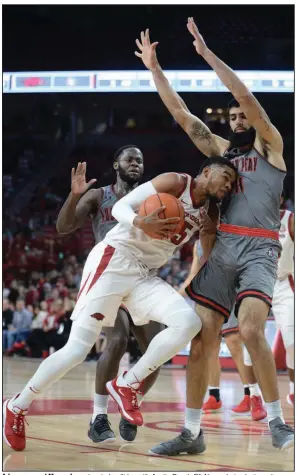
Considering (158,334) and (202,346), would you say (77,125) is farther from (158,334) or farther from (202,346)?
(202,346)

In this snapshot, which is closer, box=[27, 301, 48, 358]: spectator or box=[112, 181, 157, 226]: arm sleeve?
box=[112, 181, 157, 226]: arm sleeve

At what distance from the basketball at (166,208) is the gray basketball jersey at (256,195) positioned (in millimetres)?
397

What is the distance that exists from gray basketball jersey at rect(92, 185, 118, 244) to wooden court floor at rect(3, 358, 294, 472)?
1541mm

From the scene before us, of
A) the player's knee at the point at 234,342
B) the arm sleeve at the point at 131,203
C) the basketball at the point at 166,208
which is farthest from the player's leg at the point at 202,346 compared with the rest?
the player's knee at the point at 234,342

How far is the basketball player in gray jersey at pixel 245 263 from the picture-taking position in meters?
4.79

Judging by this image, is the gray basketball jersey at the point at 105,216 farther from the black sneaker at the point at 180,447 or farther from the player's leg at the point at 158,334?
the black sneaker at the point at 180,447

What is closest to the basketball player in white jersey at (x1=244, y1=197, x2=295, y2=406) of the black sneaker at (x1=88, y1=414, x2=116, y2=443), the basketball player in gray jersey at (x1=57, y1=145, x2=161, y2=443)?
the basketball player in gray jersey at (x1=57, y1=145, x2=161, y2=443)

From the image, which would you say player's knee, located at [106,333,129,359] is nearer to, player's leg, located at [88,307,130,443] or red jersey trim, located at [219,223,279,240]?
player's leg, located at [88,307,130,443]

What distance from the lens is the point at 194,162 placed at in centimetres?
2317

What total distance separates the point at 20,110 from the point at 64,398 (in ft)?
55.0

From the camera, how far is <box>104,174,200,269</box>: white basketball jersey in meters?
5.05

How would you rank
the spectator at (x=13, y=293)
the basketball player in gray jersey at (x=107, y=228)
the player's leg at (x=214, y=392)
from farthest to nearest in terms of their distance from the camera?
the spectator at (x=13, y=293) → the player's leg at (x=214, y=392) → the basketball player in gray jersey at (x=107, y=228)

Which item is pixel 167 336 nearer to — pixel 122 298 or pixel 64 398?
pixel 122 298

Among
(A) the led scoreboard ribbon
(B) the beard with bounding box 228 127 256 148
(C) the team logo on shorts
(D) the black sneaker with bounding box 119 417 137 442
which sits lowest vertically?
(D) the black sneaker with bounding box 119 417 137 442
